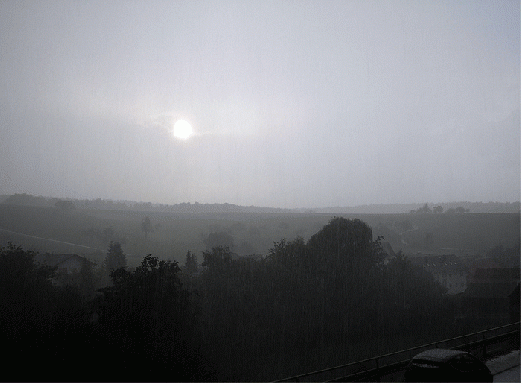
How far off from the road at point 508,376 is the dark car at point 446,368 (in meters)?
0.93

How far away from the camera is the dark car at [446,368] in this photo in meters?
12.1

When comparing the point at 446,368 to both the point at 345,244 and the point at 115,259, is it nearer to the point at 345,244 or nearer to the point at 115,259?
the point at 345,244

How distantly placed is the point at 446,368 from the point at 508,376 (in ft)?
11.5

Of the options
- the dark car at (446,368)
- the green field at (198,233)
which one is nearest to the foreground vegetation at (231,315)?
the dark car at (446,368)

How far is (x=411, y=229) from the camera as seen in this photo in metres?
132

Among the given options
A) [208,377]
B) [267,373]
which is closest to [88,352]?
[208,377]

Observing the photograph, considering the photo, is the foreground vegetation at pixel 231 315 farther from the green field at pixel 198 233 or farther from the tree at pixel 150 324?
the green field at pixel 198 233

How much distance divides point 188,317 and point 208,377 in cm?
571

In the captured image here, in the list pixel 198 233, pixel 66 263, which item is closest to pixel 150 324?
pixel 66 263

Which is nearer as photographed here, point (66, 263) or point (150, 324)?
point (150, 324)

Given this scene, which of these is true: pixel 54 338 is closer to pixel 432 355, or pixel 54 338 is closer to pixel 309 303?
pixel 432 355

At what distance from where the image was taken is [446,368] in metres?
12.2

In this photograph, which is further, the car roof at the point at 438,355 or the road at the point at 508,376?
the road at the point at 508,376

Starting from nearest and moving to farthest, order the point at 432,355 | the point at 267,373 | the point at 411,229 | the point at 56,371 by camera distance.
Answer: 1. the point at 432,355
2. the point at 56,371
3. the point at 267,373
4. the point at 411,229
